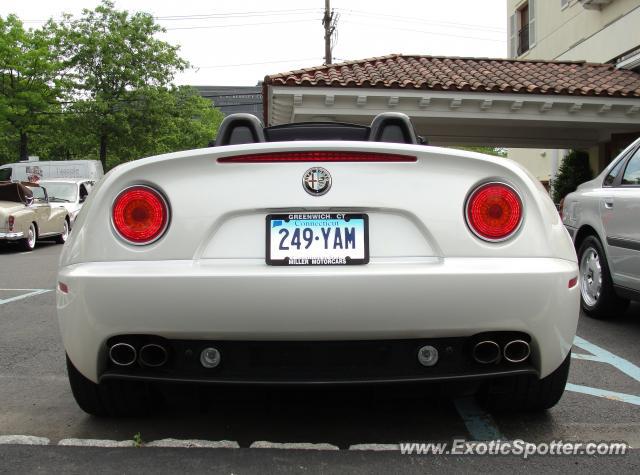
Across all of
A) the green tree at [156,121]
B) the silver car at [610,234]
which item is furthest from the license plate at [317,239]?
the green tree at [156,121]

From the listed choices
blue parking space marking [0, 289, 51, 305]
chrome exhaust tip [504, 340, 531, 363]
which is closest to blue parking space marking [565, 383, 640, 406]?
chrome exhaust tip [504, 340, 531, 363]

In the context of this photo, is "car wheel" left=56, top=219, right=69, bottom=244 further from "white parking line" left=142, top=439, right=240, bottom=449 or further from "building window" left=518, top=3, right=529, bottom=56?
"building window" left=518, top=3, right=529, bottom=56

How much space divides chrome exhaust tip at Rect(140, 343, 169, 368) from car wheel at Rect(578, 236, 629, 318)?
3.86 meters

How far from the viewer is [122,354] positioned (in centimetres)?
237

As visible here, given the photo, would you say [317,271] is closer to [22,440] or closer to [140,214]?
[140,214]

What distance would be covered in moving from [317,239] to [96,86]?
107 feet

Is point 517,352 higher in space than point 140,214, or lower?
lower

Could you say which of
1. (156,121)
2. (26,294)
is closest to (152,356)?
(26,294)

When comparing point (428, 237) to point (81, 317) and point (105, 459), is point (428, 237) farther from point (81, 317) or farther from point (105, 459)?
point (105, 459)

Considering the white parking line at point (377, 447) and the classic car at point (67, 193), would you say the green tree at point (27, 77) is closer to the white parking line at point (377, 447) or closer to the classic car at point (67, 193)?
the classic car at point (67, 193)

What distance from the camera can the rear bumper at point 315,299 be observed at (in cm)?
221

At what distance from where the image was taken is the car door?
4434 mm

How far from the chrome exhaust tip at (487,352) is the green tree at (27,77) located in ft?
102

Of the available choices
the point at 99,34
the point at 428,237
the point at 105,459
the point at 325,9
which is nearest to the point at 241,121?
the point at 428,237
